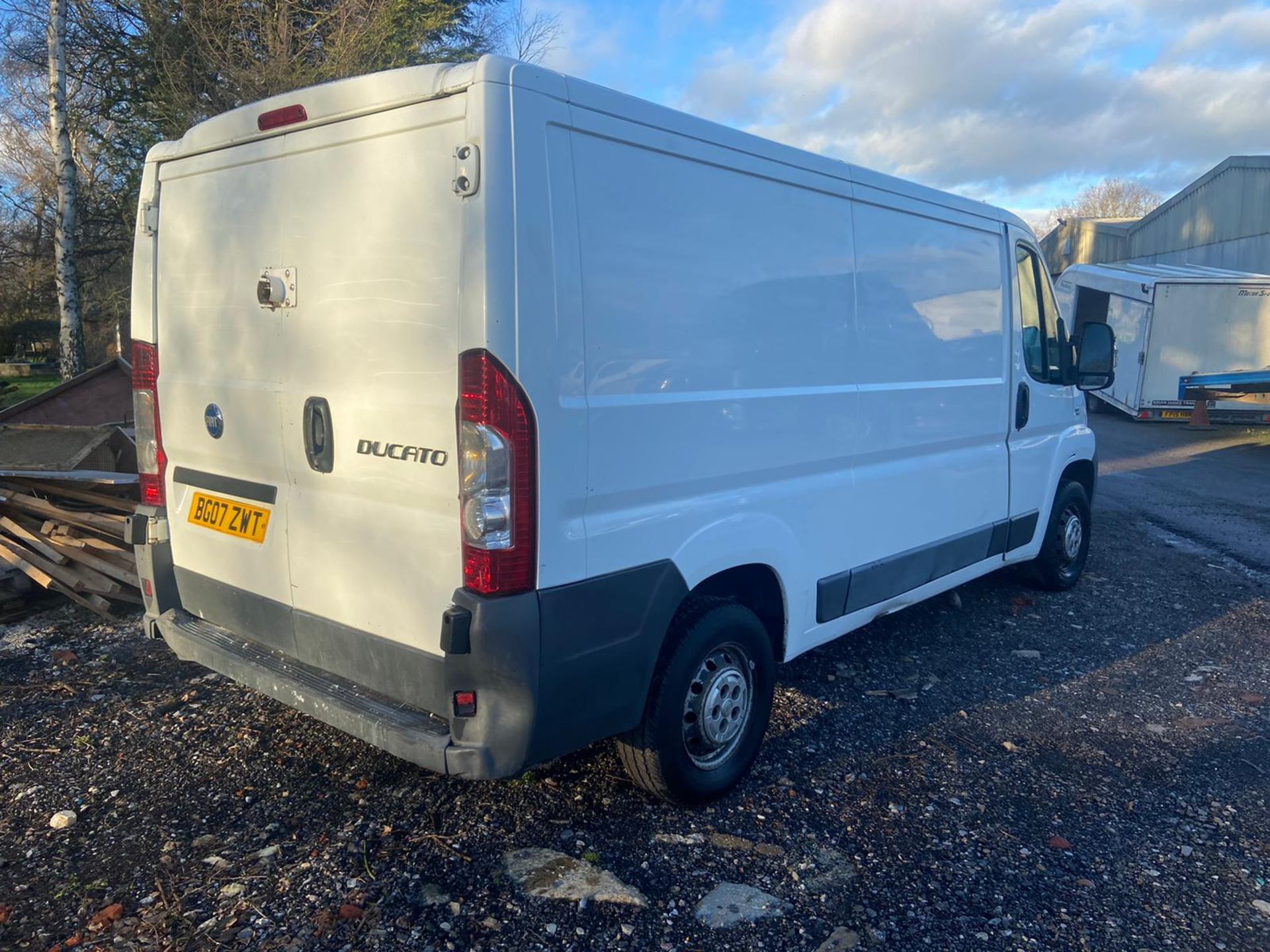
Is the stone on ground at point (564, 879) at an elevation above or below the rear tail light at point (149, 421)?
below

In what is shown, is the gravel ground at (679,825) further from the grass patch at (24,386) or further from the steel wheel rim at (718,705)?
the grass patch at (24,386)

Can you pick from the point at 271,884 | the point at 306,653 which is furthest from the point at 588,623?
the point at 271,884

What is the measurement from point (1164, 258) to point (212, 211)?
31178mm

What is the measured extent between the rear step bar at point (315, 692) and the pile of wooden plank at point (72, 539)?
6.16ft

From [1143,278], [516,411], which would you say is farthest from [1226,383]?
[516,411]

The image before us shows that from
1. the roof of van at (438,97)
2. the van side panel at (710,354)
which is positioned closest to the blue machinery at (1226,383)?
the roof of van at (438,97)

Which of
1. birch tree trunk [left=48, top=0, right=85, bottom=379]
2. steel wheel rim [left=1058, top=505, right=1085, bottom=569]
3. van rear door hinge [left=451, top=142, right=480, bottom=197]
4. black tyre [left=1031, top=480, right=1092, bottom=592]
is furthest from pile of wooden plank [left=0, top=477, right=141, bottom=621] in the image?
birch tree trunk [left=48, top=0, right=85, bottom=379]

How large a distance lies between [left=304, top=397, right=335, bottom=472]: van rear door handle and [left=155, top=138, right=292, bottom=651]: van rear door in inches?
7.3

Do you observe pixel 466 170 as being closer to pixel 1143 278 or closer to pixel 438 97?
pixel 438 97

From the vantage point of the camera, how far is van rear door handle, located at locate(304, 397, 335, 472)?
10.1ft

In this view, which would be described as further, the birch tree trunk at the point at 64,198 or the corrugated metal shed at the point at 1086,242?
the corrugated metal shed at the point at 1086,242

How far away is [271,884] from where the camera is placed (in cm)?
294

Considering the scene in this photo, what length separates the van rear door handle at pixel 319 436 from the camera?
3064 mm

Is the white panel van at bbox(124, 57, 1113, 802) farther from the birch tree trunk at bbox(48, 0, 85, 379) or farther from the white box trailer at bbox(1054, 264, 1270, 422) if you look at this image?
the white box trailer at bbox(1054, 264, 1270, 422)
